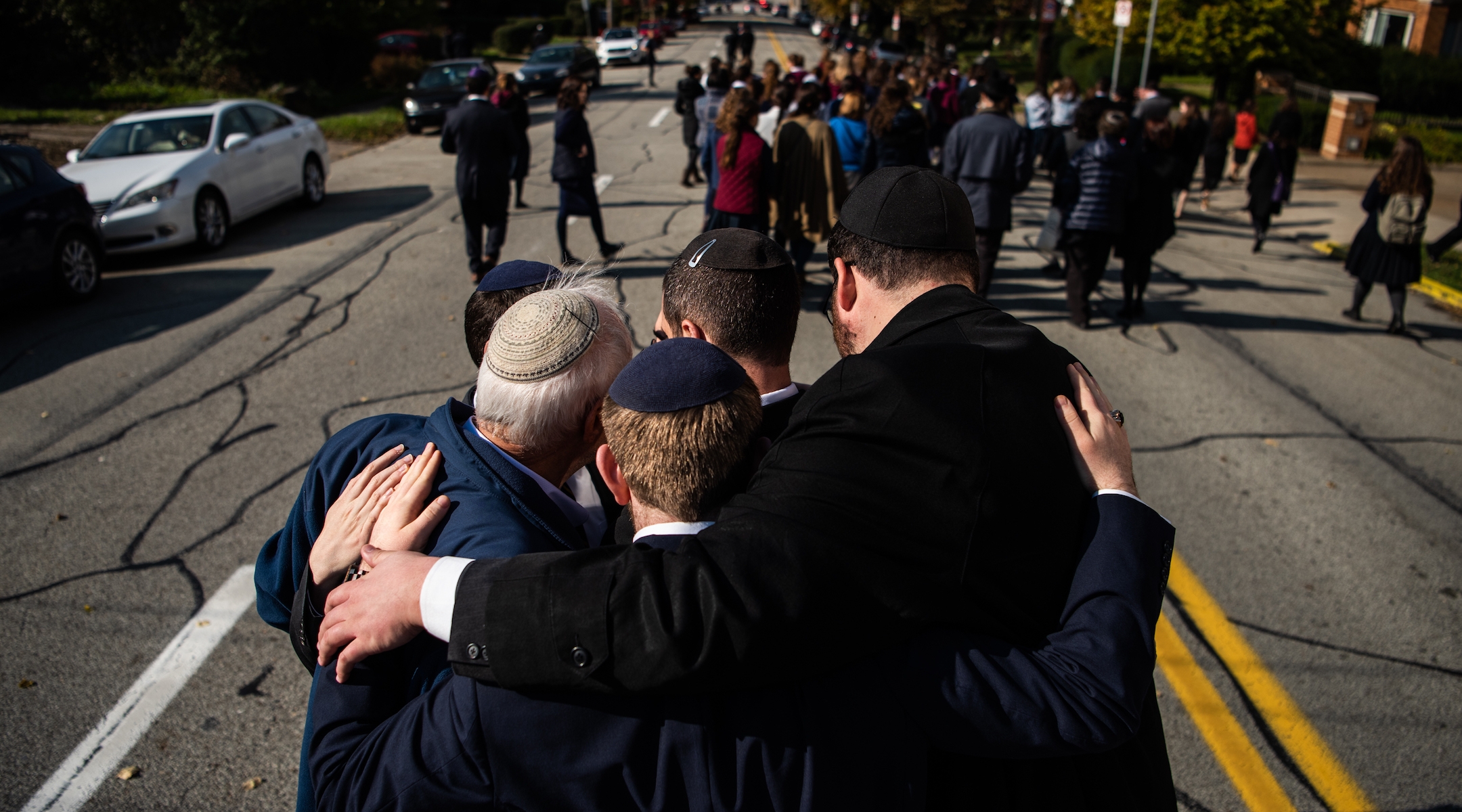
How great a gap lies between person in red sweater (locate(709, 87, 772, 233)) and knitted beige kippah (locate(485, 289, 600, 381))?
18.3ft

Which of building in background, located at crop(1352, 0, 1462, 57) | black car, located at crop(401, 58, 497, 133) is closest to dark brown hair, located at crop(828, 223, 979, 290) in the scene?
black car, located at crop(401, 58, 497, 133)

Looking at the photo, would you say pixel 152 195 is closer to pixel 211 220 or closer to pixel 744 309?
pixel 211 220

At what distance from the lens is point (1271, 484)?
17.3 ft

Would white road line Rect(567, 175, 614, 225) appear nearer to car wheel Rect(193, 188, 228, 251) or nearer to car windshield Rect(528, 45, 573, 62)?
car wheel Rect(193, 188, 228, 251)

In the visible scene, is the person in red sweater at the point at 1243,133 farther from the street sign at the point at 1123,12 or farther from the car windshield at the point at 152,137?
the car windshield at the point at 152,137

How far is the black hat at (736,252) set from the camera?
2.69 m

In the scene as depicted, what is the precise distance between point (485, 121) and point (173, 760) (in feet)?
21.0

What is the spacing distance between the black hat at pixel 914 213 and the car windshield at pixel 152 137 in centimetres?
1103

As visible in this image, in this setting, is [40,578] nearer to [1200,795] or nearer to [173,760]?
[173,760]

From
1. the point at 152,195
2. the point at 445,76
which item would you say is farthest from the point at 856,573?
the point at 445,76

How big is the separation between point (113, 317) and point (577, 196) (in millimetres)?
4328

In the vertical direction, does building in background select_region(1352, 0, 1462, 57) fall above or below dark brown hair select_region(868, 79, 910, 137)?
above

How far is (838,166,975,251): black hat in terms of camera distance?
2.10 meters

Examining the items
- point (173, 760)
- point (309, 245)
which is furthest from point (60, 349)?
point (173, 760)
